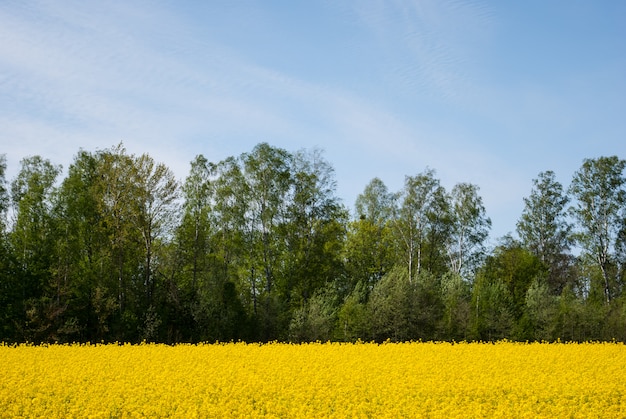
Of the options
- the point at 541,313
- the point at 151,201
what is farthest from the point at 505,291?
the point at 151,201

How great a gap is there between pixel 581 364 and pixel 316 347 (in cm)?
1005

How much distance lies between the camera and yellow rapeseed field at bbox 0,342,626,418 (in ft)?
41.6

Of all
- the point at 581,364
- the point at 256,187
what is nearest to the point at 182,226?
the point at 256,187

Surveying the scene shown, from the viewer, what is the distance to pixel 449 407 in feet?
41.3

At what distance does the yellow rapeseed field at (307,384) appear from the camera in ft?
41.6

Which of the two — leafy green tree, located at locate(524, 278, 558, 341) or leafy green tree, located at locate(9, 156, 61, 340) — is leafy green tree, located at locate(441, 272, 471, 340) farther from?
leafy green tree, located at locate(9, 156, 61, 340)

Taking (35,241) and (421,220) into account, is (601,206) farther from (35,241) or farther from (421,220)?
(35,241)

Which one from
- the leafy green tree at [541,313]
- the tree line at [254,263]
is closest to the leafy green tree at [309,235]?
the tree line at [254,263]

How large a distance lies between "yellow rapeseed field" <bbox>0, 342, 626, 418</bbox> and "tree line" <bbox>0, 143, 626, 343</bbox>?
11040 mm

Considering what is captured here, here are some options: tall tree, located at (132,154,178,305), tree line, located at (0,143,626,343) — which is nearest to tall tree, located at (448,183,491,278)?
tree line, located at (0,143,626,343)

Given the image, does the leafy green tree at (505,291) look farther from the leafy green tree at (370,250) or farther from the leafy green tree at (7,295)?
the leafy green tree at (7,295)

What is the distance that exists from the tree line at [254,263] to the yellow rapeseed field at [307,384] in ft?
36.2

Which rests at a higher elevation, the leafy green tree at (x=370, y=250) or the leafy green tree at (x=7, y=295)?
the leafy green tree at (x=370, y=250)

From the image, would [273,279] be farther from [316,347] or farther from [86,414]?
[86,414]
